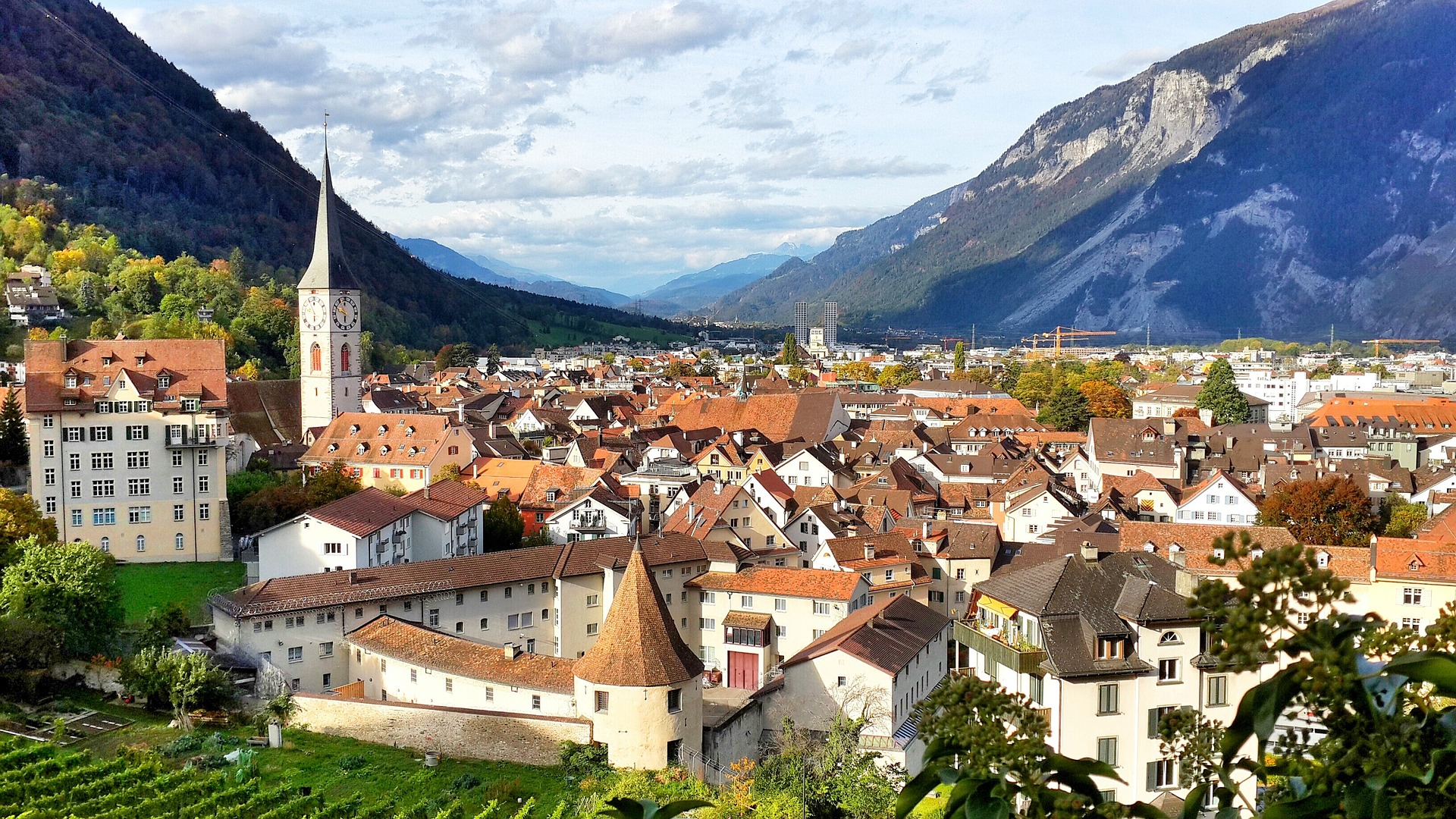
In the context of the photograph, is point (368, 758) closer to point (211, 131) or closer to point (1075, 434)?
point (1075, 434)

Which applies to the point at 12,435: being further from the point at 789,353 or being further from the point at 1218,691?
the point at 789,353

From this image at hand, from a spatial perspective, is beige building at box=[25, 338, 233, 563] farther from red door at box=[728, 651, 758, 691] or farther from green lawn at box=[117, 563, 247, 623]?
red door at box=[728, 651, 758, 691]

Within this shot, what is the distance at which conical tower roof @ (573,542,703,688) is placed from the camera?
25.8 m

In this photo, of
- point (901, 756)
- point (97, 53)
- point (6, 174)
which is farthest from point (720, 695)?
point (97, 53)

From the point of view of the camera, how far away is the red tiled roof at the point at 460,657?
28.7 metres

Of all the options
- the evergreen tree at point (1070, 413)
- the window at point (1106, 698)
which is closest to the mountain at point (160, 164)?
the evergreen tree at point (1070, 413)

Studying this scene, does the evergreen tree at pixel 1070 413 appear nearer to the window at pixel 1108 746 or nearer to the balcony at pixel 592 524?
the balcony at pixel 592 524

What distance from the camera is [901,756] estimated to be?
29.1 meters

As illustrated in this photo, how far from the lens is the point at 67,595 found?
1160 inches

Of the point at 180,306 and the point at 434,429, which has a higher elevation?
the point at 180,306

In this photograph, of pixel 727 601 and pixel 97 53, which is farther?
pixel 97 53

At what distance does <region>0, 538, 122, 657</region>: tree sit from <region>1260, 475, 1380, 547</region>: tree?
134 ft

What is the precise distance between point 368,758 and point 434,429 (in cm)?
3499

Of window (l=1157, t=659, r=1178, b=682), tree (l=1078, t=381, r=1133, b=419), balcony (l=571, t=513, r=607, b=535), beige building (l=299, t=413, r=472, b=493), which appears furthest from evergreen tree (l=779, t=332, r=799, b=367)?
window (l=1157, t=659, r=1178, b=682)
